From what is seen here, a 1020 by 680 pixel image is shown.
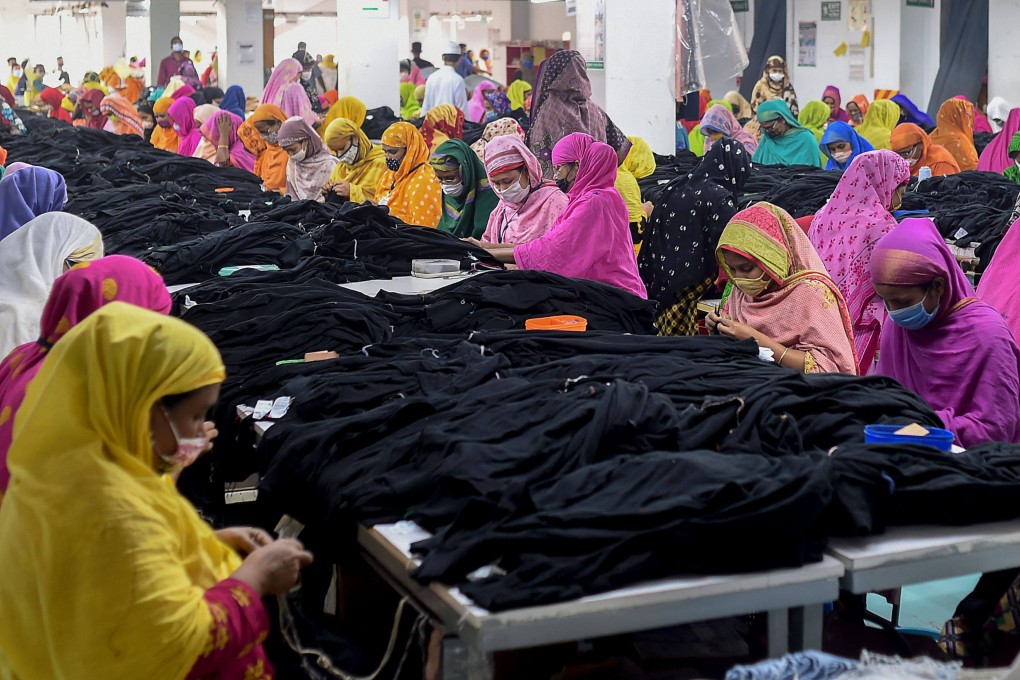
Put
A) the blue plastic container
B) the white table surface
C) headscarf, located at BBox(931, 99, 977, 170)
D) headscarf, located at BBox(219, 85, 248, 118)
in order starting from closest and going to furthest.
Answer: the white table surface < the blue plastic container < headscarf, located at BBox(931, 99, 977, 170) < headscarf, located at BBox(219, 85, 248, 118)

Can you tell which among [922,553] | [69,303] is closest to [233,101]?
[69,303]

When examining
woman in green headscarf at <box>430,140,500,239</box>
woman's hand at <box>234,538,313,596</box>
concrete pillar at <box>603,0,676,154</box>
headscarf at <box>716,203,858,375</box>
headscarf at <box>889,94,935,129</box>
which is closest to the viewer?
woman's hand at <box>234,538,313,596</box>

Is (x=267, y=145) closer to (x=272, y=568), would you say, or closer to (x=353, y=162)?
(x=353, y=162)

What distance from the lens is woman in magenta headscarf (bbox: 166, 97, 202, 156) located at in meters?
12.3

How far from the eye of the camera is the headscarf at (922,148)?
8.98 m

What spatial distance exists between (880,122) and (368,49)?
199 inches

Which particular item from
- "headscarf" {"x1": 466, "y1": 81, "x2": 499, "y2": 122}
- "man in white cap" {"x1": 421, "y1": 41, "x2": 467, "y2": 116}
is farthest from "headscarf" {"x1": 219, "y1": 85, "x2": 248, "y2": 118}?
"headscarf" {"x1": 466, "y1": 81, "x2": 499, "y2": 122}

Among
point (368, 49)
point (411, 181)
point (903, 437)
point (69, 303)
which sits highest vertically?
point (368, 49)

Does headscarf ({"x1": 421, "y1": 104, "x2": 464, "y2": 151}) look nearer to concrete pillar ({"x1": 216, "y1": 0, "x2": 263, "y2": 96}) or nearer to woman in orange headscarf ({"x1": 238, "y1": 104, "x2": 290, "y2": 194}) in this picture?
woman in orange headscarf ({"x1": 238, "y1": 104, "x2": 290, "y2": 194})

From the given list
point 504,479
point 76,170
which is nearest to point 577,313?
point 504,479

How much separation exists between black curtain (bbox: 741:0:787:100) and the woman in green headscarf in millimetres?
13226

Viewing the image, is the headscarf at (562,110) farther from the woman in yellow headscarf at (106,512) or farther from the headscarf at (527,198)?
the woman in yellow headscarf at (106,512)

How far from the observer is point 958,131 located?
1134 cm

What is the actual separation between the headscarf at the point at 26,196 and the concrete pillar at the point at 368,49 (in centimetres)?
722
